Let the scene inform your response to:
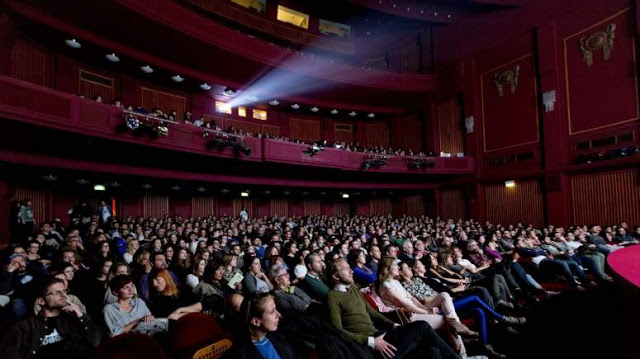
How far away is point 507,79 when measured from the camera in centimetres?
1175

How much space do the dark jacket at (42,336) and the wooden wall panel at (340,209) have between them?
40.1 ft

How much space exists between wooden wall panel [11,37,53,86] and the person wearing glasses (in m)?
6.72

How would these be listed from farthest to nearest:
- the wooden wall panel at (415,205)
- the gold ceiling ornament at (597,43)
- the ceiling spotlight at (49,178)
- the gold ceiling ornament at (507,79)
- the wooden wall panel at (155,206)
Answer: the wooden wall panel at (415,205) → the gold ceiling ornament at (507,79) → the wooden wall panel at (155,206) → the gold ceiling ornament at (597,43) → the ceiling spotlight at (49,178)

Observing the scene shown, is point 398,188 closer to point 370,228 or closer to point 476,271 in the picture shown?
point 370,228

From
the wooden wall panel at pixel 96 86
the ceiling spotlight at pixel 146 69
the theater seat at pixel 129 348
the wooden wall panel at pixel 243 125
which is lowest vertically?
the theater seat at pixel 129 348

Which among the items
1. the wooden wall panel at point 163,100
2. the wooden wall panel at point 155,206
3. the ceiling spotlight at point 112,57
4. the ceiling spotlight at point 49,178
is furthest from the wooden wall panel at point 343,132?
the ceiling spotlight at point 49,178

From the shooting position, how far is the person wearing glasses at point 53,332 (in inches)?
78.4

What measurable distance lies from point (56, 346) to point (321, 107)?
1167cm

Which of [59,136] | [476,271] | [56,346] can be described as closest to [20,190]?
[59,136]

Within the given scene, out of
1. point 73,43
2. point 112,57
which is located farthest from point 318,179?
point 73,43

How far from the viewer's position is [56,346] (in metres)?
2.07

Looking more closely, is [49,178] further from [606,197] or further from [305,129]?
[606,197]

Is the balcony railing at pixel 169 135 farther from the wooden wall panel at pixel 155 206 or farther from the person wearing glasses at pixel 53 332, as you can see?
the person wearing glasses at pixel 53 332

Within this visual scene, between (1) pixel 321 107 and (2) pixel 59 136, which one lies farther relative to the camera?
(1) pixel 321 107
